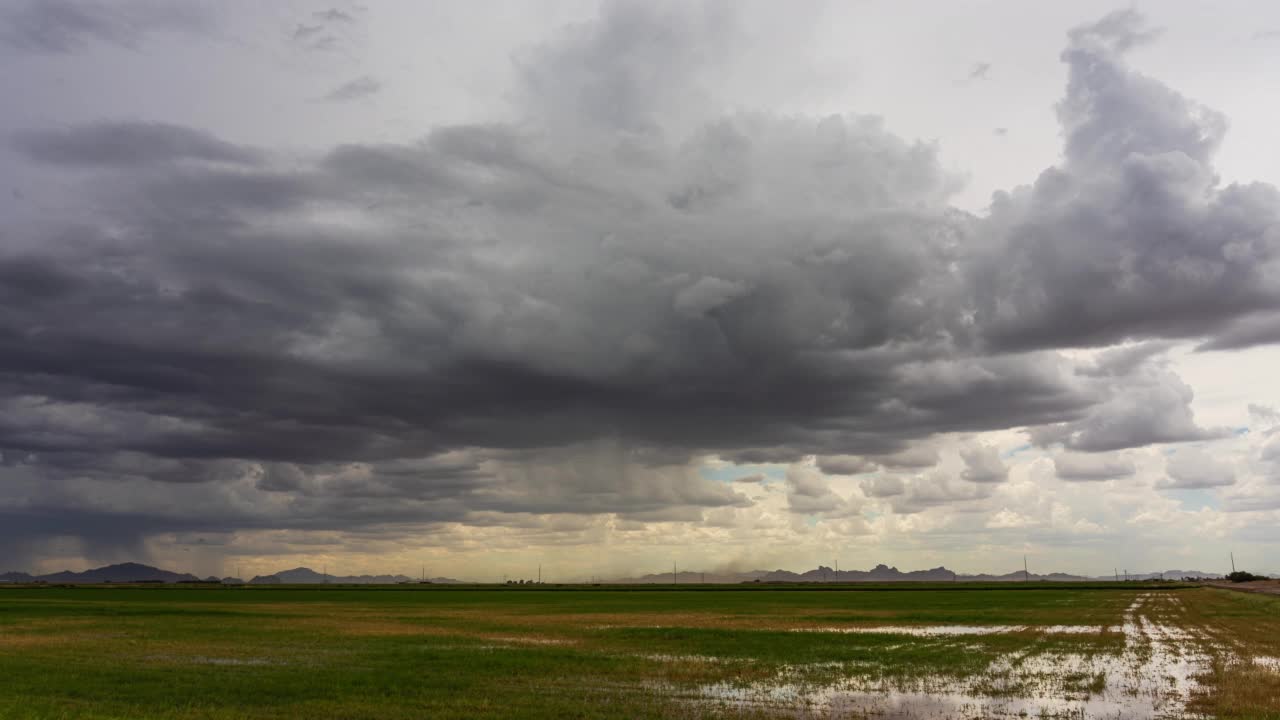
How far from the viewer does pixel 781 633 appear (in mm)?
70625

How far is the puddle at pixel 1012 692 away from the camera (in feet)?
106

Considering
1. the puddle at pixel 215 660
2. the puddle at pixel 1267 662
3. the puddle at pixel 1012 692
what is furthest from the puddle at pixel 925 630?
the puddle at pixel 215 660

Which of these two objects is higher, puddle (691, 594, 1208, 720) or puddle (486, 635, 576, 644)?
puddle (691, 594, 1208, 720)

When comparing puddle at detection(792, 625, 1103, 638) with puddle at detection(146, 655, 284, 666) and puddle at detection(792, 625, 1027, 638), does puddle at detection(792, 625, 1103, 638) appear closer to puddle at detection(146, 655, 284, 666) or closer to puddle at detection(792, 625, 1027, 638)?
puddle at detection(792, 625, 1027, 638)

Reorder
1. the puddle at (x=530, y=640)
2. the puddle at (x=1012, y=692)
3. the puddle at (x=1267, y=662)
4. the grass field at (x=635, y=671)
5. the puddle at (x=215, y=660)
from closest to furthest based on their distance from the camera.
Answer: the puddle at (x=1012, y=692)
the grass field at (x=635, y=671)
the puddle at (x=1267, y=662)
the puddle at (x=215, y=660)
the puddle at (x=530, y=640)

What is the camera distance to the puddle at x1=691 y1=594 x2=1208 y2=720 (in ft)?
106

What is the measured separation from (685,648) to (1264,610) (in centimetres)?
8296

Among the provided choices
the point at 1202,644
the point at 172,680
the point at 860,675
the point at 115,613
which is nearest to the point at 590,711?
the point at 860,675

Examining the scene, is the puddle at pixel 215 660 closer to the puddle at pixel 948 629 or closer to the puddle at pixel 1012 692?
the puddle at pixel 1012 692

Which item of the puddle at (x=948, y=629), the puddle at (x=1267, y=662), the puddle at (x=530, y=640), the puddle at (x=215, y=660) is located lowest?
the puddle at (x=948, y=629)

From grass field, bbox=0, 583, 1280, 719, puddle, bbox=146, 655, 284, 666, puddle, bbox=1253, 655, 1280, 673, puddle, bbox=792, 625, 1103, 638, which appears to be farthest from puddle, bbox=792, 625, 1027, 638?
puddle, bbox=146, 655, 284, 666

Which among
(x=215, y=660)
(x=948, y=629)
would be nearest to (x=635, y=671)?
(x=215, y=660)

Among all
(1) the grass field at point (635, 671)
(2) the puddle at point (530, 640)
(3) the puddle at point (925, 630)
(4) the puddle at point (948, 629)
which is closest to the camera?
(1) the grass field at point (635, 671)

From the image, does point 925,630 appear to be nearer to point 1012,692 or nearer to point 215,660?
point 1012,692
